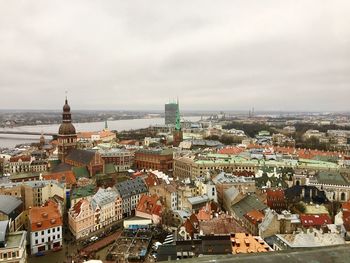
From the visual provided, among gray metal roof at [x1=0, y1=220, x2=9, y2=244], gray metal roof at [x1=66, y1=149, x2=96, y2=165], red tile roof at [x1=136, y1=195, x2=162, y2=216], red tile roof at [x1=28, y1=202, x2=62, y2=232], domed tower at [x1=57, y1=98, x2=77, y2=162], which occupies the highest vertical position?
domed tower at [x1=57, y1=98, x2=77, y2=162]

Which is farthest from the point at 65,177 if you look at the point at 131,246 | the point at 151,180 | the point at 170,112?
the point at 170,112

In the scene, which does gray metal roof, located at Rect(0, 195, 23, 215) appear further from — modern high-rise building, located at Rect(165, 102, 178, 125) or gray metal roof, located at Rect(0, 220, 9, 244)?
modern high-rise building, located at Rect(165, 102, 178, 125)

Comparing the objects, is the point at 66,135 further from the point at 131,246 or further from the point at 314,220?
the point at 314,220

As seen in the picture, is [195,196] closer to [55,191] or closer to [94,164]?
[55,191]

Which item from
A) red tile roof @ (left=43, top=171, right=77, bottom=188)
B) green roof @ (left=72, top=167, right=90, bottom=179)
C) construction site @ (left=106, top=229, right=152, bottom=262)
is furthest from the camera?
green roof @ (left=72, top=167, right=90, bottom=179)

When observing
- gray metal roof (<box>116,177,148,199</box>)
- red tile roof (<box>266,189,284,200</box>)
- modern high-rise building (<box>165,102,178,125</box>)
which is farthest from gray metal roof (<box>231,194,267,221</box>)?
modern high-rise building (<box>165,102,178,125</box>)

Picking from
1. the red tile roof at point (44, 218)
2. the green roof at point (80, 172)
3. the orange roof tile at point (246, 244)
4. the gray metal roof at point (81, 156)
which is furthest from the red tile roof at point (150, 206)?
the gray metal roof at point (81, 156)

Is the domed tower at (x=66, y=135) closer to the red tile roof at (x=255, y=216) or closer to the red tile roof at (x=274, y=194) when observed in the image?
the red tile roof at (x=274, y=194)
